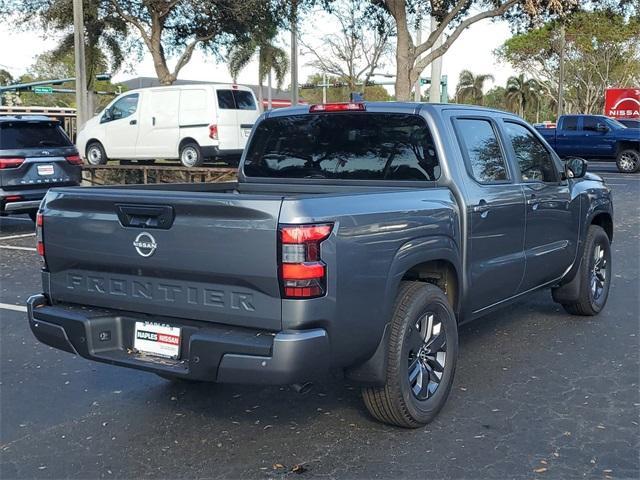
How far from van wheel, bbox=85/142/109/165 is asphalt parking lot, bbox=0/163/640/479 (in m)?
13.1

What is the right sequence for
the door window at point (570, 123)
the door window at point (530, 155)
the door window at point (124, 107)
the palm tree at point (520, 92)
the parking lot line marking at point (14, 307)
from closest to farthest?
the door window at point (530, 155) < the parking lot line marking at point (14, 307) < the door window at point (124, 107) < the door window at point (570, 123) < the palm tree at point (520, 92)

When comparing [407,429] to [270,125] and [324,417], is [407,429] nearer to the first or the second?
[324,417]

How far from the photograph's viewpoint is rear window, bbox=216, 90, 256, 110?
16.2m

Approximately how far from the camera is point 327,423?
4.19m

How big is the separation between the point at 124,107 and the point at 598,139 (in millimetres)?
15903

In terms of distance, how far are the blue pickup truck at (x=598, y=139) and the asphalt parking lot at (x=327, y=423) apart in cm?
2031

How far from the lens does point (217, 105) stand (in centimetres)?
1611

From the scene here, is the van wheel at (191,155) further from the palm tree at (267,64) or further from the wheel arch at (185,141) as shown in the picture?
the palm tree at (267,64)

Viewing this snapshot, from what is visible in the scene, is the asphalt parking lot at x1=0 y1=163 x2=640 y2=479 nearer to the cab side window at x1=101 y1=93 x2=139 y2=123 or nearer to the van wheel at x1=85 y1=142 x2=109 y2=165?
the cab side window at x1=101 y1=93 x2=139 y2=123

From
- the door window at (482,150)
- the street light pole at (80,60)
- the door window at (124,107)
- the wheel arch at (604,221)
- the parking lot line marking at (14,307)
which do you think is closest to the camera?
the door window at (482,150)

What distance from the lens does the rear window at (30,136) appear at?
11.0 m

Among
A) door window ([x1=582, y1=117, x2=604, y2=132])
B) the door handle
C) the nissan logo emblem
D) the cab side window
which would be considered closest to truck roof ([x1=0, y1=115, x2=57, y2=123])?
the cab side window

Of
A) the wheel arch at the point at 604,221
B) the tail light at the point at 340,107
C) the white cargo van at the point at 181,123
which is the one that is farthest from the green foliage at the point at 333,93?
the tail light at the point at 340,107

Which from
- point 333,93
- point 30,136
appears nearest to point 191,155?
point 30,136
